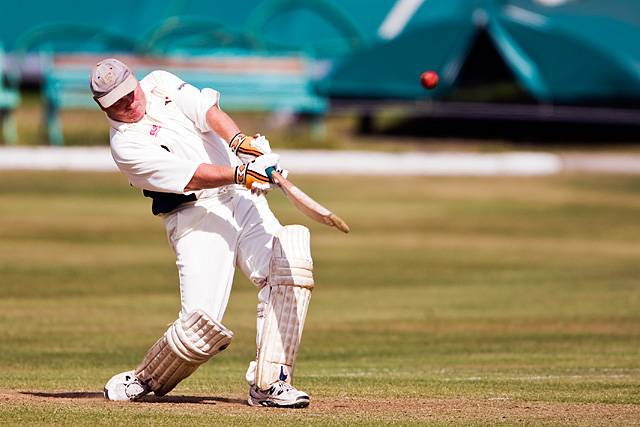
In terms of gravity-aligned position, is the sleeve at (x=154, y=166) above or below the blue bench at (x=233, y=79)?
below

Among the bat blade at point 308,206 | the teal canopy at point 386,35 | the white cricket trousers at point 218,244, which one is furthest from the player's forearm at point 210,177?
the teal canopy at point 386,35

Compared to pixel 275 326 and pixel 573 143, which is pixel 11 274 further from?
pixel 573 143

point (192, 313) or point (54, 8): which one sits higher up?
point (54, 8)

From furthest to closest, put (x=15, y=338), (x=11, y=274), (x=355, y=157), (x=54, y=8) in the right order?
1. (x=54, y=8)
2. (x=355, y=157)
3. (x=11, y=274)
4. (x=15, y=338)

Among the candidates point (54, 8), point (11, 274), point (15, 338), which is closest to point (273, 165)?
point (15, 338)

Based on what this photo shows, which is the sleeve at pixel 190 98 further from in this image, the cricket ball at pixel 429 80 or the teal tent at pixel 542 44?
the teal tent at pixel 542 44

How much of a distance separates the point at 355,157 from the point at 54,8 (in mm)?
9563

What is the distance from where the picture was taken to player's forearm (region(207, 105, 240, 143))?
24.4 ft

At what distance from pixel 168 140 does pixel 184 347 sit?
1.09 metres

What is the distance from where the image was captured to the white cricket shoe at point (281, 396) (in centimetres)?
735

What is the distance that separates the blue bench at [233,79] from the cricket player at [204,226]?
1789cm

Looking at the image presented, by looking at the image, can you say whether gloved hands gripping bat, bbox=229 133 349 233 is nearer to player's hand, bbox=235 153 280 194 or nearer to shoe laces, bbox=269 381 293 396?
player's hand, bbox=235 153 280 194

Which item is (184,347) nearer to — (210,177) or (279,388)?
(279,388)

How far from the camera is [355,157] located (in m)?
23.8
